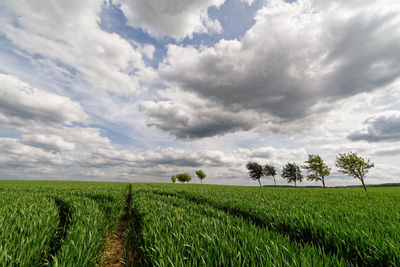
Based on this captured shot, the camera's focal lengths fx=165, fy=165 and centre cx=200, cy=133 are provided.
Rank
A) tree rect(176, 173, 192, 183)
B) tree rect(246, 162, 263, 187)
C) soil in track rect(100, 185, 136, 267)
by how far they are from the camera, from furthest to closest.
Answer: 1. tree rect(176, 173, 192, 183)
2. tree rect(246, 162, 263, 187)
3. soil in track rect(100, 185, 136, 267)

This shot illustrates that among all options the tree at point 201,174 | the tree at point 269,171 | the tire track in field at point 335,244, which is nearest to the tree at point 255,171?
the tree at point 269,171

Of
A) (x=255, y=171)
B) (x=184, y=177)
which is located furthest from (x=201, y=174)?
(x=255, y=171)

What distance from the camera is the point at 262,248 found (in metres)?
2.38

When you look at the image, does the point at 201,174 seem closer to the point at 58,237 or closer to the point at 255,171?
the point at 255,171

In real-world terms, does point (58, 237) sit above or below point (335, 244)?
below

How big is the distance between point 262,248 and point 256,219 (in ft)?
10.6

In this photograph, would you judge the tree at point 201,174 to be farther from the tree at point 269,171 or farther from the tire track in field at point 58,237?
the tire track in field at point 58,237

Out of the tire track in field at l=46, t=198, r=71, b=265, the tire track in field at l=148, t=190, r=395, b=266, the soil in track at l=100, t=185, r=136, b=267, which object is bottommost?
the soil in track at l=100, t=185, r=136, b=267

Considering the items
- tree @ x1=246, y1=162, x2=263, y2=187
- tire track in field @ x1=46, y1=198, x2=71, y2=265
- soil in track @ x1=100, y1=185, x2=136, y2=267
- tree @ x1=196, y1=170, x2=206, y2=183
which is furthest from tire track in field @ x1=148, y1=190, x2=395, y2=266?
tree @ x1=196, y1=170, x2=206, y2=183

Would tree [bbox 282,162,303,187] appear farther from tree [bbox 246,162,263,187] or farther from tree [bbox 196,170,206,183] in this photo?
tree [bbox 196,170,206,183]

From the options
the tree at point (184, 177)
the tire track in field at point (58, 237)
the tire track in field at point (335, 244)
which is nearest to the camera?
the tire track in field at point (335, 244)

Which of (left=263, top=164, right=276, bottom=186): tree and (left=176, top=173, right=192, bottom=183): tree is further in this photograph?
(left=176, top=173, right=192, bottom=183): tree

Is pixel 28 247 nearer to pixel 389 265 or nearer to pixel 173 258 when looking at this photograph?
pixel 173 258

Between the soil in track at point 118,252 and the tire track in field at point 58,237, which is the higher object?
the tire track in field at point 58,237
